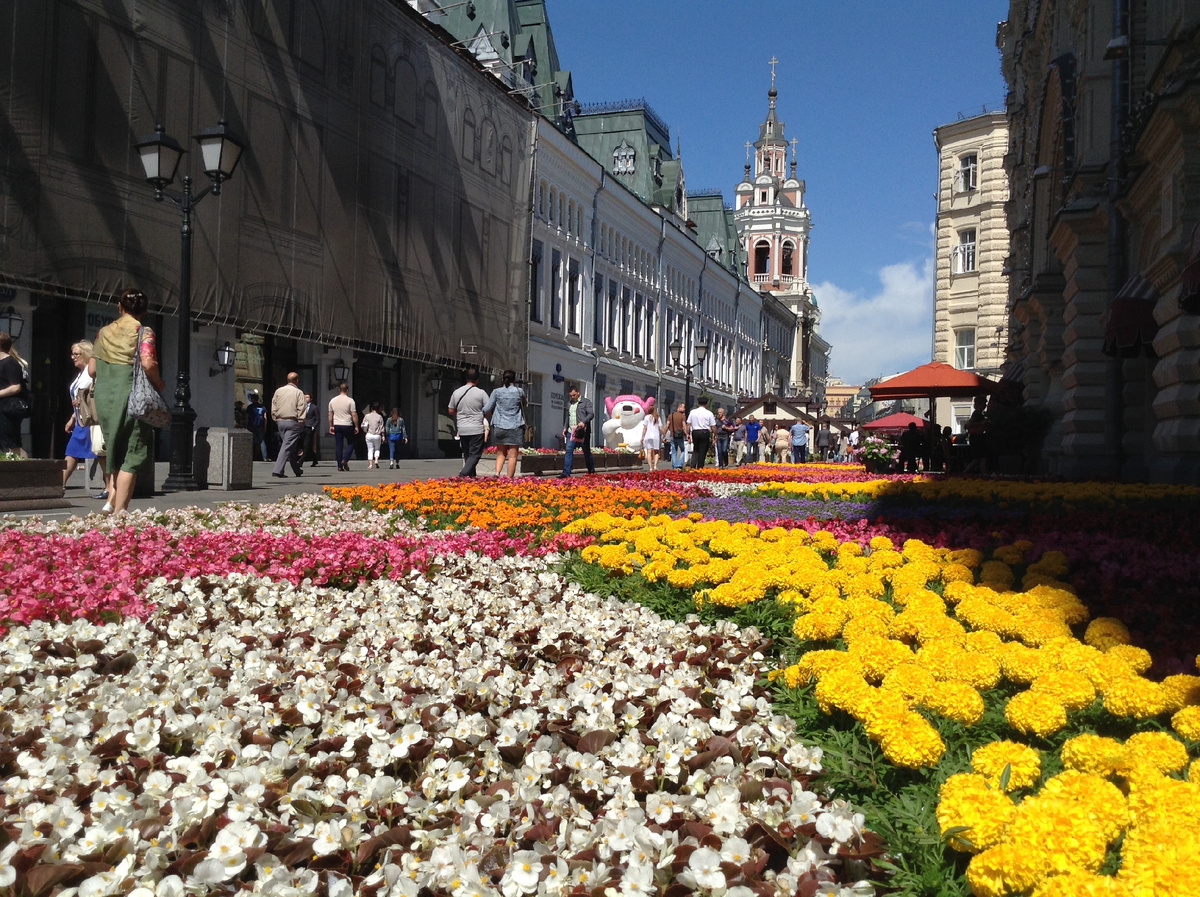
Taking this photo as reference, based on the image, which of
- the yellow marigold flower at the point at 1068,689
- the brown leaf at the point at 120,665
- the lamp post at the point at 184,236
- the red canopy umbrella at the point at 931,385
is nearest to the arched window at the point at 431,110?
the red canopy umbrella at the point at 931,385

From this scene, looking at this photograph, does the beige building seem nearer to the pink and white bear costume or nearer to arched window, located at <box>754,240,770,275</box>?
the pink and white bear costume

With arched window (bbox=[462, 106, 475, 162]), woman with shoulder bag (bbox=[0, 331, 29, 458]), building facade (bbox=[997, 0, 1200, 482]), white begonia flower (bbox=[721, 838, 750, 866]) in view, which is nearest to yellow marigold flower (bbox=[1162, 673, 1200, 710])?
white begonia flower (bbox=[721, 838, 750, 866])

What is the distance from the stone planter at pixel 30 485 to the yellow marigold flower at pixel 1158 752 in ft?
28.5

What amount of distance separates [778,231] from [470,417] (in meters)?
89.1

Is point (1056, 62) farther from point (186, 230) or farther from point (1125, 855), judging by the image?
point (1125, 855)

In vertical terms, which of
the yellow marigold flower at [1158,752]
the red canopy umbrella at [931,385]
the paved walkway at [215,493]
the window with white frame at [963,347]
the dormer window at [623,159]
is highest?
the dormer window at [623,159]

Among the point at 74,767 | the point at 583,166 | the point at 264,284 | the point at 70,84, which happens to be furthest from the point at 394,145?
the point at 74,767

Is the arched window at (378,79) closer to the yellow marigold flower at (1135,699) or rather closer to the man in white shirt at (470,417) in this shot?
the man in white shirt at (470,417)

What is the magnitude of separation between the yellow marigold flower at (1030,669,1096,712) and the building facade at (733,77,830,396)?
312 ft

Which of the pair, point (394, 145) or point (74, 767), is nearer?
point (74, 767)

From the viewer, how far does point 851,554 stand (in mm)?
5285

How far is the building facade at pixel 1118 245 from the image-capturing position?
35.6ft

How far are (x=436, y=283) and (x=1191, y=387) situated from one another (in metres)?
21.7

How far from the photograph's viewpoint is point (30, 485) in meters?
8.57
